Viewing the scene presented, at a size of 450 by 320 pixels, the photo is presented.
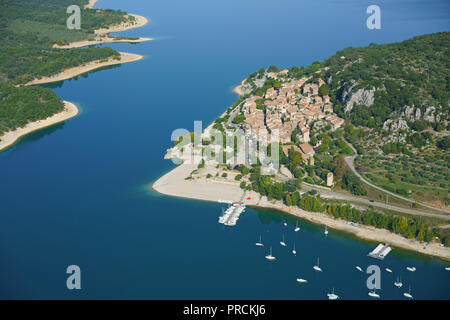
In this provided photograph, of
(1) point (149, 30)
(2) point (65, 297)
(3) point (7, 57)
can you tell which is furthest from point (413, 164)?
(1) point (149, 30)

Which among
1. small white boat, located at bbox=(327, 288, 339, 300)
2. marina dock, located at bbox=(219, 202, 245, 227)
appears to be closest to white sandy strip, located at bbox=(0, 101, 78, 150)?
marina dock, located at bbox=(219, 202, 245, 227)

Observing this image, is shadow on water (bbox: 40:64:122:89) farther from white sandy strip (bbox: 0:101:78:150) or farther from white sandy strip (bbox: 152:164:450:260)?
white sandy strip (bbox: 152:164:450:260)

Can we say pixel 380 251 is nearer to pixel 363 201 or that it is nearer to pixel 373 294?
pixel 373 294

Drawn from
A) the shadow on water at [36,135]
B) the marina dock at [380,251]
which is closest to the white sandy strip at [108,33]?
the shadow on water at [36,135]

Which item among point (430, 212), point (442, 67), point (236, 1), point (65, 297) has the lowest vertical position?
point (65, 297)

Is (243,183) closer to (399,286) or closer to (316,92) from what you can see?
(399,286)
